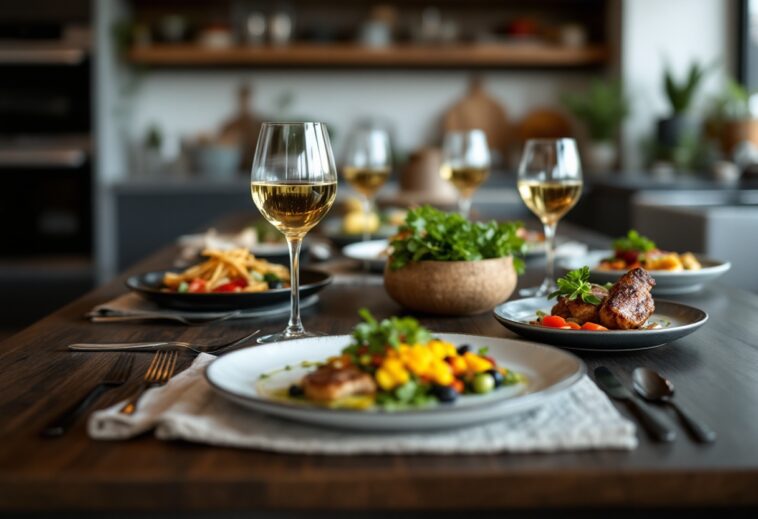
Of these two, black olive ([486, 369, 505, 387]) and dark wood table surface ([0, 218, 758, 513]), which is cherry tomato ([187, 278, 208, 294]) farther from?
black olive ([486, 369, 505, 387])

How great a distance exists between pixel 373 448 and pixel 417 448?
3 cm

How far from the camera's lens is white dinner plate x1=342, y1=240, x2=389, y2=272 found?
1746 mm

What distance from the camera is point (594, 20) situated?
571 cm

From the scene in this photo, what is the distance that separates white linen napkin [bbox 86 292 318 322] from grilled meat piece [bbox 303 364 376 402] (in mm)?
565

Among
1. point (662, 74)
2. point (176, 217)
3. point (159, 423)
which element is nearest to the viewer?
point (159, 423)

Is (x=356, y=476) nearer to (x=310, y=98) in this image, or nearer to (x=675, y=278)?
(x=675, y=278)

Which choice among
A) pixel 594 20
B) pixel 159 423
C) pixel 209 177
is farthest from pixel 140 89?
pixel 159 423

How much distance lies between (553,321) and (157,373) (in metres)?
0.47

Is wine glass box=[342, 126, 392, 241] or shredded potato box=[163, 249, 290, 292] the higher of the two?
wine glass box=[342, 126, 392, 241]

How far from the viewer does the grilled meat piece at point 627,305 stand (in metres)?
1.06

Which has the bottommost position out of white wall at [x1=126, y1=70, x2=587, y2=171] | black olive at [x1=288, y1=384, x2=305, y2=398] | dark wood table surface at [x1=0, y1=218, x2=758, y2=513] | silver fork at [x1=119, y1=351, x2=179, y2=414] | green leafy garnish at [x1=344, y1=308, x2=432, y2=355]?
dark wood table surface at [x1=0, y1=218, x2=758, y2=513]

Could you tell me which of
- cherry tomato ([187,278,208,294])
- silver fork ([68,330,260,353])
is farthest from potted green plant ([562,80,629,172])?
silver fork ([68,330,260,353])

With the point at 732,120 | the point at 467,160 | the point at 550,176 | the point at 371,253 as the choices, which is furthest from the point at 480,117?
the point at 550,176

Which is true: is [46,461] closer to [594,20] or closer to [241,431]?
[241,431]
